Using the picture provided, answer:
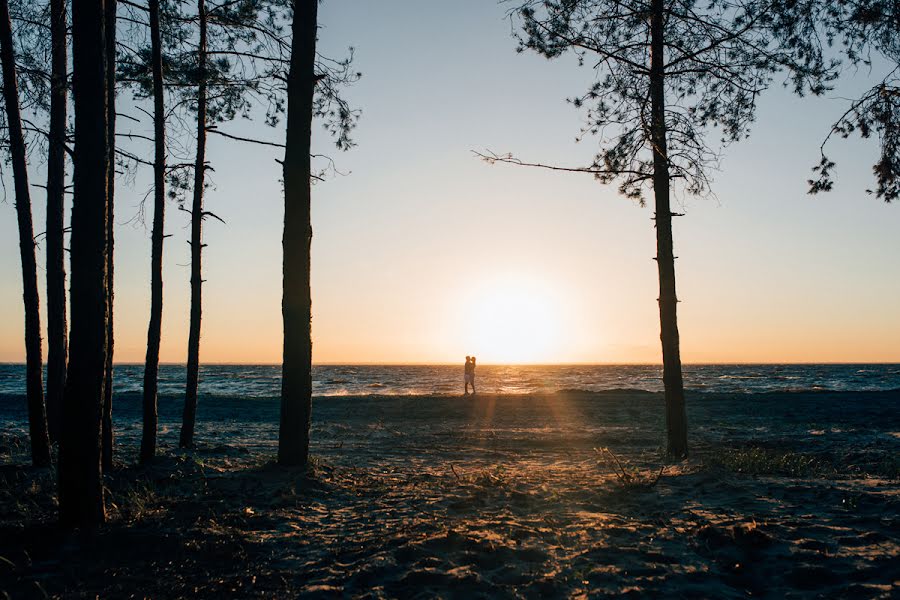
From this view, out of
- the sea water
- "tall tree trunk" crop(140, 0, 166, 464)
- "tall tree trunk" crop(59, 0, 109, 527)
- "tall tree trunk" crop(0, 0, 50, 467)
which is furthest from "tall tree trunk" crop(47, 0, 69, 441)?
the sea water

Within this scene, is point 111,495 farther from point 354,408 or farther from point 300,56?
point 354,408

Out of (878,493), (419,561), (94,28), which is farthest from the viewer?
(878,493)

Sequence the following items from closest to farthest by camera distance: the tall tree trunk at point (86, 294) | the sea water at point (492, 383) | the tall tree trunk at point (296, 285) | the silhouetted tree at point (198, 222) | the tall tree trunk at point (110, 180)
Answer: the tall tree trunk at point (86, 294) < the tall tree trunk at point (110, 180) < the tall tree trunk at point (296, 285) < the silhouetted tree at point (198, 222) < the sea water at point (492, 383)

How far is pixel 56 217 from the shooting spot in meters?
10.3

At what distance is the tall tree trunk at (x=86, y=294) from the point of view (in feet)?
17.6

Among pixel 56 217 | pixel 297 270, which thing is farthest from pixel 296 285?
pixel 56 217

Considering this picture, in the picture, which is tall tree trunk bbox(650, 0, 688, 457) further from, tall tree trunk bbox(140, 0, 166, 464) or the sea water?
the sea water

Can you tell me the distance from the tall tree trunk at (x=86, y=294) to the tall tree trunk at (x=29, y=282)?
5.23m

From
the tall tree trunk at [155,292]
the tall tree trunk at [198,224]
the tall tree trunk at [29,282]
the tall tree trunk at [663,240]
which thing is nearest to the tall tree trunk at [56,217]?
the tall tree trunk at [29,282]

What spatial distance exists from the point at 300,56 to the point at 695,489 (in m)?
8.60

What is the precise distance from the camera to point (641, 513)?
19.3ft

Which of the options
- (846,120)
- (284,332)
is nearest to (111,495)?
(284,332)

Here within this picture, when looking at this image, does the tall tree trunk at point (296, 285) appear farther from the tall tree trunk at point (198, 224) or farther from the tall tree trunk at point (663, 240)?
the tall tree trunk at point (663, 240)

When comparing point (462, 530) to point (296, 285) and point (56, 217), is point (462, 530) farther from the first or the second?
point (56, 217)
